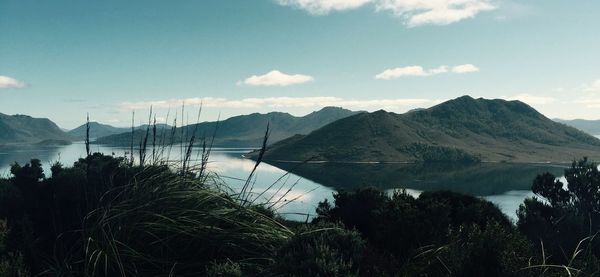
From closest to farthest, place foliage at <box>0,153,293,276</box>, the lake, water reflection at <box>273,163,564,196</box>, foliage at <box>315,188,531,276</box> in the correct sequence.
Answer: foliage at <box>0,153,293,276</box>
foliage at <box>315,188,531,276</box>
the lake
water reflection at <box>273,163,564,196</box>

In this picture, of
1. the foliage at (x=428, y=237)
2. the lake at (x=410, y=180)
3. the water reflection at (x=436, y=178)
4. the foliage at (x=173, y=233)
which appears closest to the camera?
the foliage at (x=173, y=233)

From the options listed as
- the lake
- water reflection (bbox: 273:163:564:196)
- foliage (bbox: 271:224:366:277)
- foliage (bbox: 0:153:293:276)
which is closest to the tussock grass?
foliage (bbox: 0:153:293:276)

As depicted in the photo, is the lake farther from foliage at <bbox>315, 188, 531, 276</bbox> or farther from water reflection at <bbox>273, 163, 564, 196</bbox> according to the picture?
foliage at <bbox>315, 188, 531, 276</bbox>

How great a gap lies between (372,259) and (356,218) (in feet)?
57.5

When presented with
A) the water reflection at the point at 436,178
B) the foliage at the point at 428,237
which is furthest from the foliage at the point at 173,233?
the water reflection at the point at 436,178

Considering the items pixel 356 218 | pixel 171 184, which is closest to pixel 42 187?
pixel 356 218

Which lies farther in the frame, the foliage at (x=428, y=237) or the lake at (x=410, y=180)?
the lake at (x=410, y=180)

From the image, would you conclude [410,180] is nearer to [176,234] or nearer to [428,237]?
[428,237]

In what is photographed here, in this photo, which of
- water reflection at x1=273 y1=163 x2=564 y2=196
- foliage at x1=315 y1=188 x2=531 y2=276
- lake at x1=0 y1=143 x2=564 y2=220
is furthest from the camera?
water reflection at x1=273 y1=163 x2=564 y2=196

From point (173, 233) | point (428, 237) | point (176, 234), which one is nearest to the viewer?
point (176, 234)

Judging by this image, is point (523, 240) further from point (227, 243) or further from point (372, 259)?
point (227, 243)

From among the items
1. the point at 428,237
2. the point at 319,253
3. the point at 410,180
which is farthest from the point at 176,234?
the point at 410,180

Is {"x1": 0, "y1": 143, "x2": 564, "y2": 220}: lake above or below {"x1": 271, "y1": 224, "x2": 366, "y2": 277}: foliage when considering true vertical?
below

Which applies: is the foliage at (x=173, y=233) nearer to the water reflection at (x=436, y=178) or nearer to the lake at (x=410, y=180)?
the lake at (x=410, y=180)
